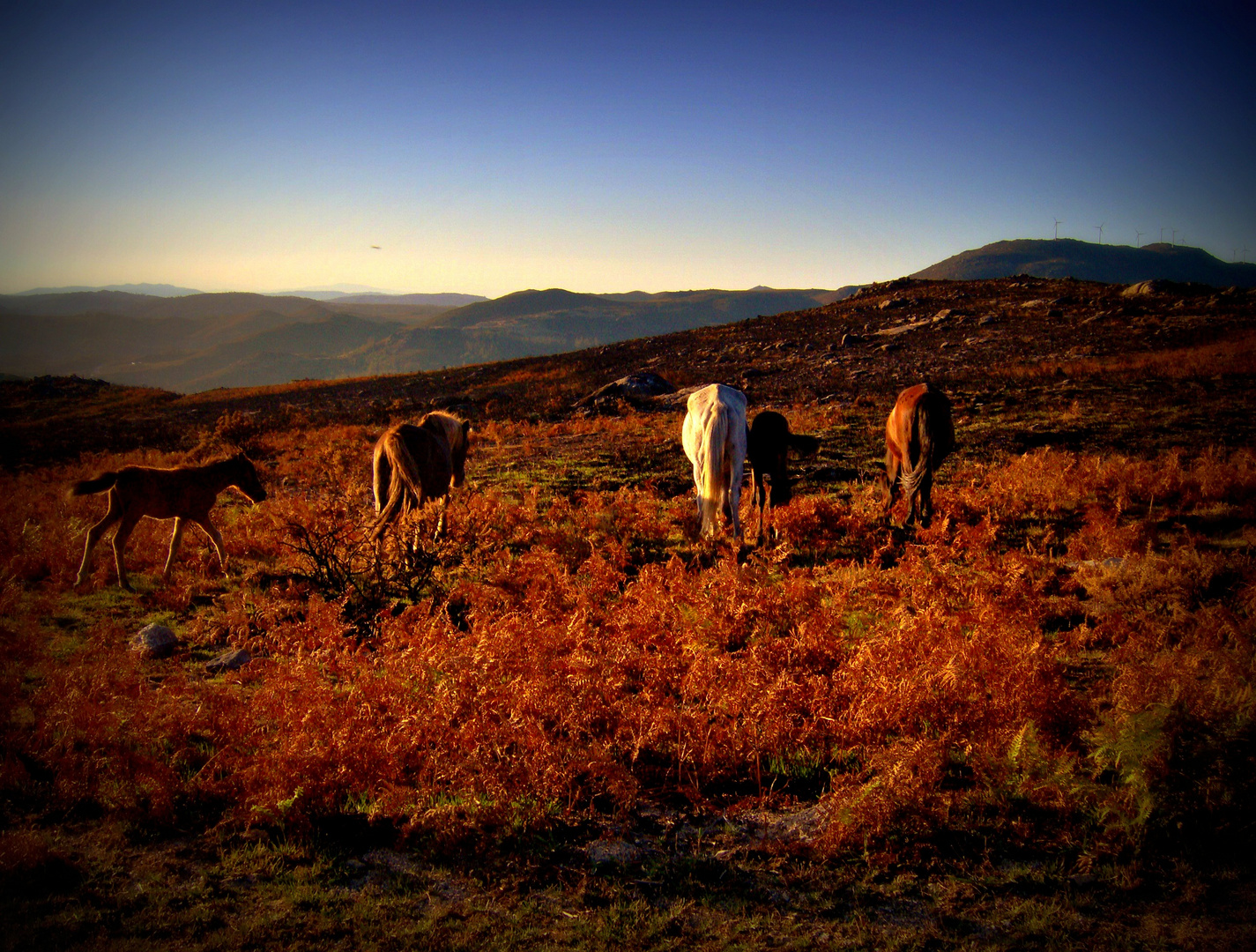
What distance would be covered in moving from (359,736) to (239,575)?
17.9ft

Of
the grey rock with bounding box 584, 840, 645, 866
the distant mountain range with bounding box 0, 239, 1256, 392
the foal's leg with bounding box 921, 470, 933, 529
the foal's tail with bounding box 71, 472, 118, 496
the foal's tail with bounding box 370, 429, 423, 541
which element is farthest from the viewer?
the distant mountain range with bounding box 0, 239, 1256, 392

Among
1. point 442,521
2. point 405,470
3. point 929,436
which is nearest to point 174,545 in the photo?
point 405,470

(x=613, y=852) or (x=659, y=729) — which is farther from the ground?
(x=659, y=729)

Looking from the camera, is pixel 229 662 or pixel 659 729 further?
pixel 229 662

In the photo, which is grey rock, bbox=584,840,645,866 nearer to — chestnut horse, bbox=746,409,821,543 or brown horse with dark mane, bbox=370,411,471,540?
brown horse with dark mane, bbox=370,411,471,540

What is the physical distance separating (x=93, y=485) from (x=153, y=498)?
2.13ft

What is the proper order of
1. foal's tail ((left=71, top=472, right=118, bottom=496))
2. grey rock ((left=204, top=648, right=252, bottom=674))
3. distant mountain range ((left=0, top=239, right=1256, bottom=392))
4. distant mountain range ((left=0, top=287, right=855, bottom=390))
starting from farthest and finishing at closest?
distant mountain range ((left=0, top=239, right=1256, bottom=392)), distant mountain range ((left=0, top=287, right=855, bottom=390)), foal's tail ((left=71, top=472, right=118, bottom=496)), grey rock ((left=204, top=648, right=252, bottom=674))

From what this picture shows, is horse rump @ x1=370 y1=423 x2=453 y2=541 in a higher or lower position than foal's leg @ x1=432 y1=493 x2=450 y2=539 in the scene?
higher

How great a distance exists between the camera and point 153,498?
823cm

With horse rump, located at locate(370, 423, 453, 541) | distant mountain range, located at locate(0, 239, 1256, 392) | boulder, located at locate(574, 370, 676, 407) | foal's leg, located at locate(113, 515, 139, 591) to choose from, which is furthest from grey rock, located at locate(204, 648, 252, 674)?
distant mountain range, located at locate(0, 239, 1256, 392)

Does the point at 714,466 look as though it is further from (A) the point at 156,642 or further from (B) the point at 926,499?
(A) the point at 156,642

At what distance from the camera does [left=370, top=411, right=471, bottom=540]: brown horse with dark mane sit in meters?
8.21

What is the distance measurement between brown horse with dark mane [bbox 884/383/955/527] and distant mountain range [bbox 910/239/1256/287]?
153m

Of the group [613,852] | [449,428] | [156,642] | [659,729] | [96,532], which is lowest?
[613,852]
